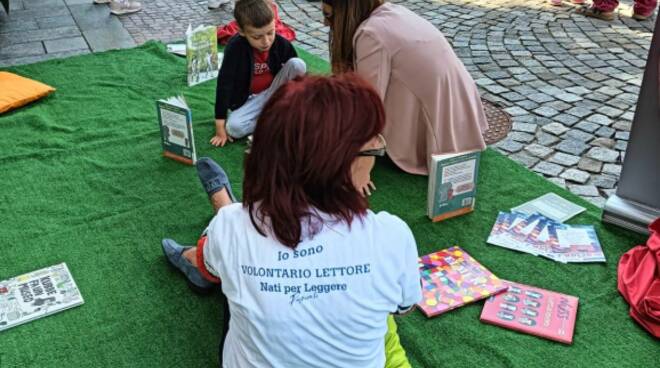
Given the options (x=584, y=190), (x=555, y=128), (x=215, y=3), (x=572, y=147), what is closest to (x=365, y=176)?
(x=584, y=190)

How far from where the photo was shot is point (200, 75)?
4.30 meters

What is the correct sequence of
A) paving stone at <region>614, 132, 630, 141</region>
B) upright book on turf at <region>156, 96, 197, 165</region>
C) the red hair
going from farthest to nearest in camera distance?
paving stone at <region>614, 132, 630, 141</region> → upright book on turf at <region>156, 96, 197, 165</region> → the red hair

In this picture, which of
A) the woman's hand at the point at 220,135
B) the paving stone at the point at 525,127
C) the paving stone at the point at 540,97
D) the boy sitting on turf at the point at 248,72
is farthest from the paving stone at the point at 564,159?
the woman's hand at the point at 220,135

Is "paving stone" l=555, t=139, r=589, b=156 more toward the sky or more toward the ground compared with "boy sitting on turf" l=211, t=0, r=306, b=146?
more toward the ground

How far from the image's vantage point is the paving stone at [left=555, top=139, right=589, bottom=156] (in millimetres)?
3555

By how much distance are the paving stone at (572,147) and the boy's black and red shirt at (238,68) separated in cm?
165

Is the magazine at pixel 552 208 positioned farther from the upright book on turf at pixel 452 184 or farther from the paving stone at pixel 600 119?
the paving stone at pixel 600 119

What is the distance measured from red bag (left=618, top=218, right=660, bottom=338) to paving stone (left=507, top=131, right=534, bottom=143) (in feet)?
3.93

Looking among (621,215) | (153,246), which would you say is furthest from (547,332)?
(153,246)

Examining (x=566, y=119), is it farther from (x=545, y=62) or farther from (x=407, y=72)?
(x=407, y=72)

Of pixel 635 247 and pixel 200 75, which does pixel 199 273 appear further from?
pixel 200 75

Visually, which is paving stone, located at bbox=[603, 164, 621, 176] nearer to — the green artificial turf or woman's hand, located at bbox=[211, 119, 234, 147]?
the green artificial turf

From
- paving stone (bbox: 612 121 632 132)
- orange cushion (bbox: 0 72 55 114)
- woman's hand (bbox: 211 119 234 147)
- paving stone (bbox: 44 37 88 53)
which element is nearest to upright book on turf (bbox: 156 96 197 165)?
woman's hand (bbox: 211 119 234 147)

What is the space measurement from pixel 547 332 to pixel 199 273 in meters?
1.31
